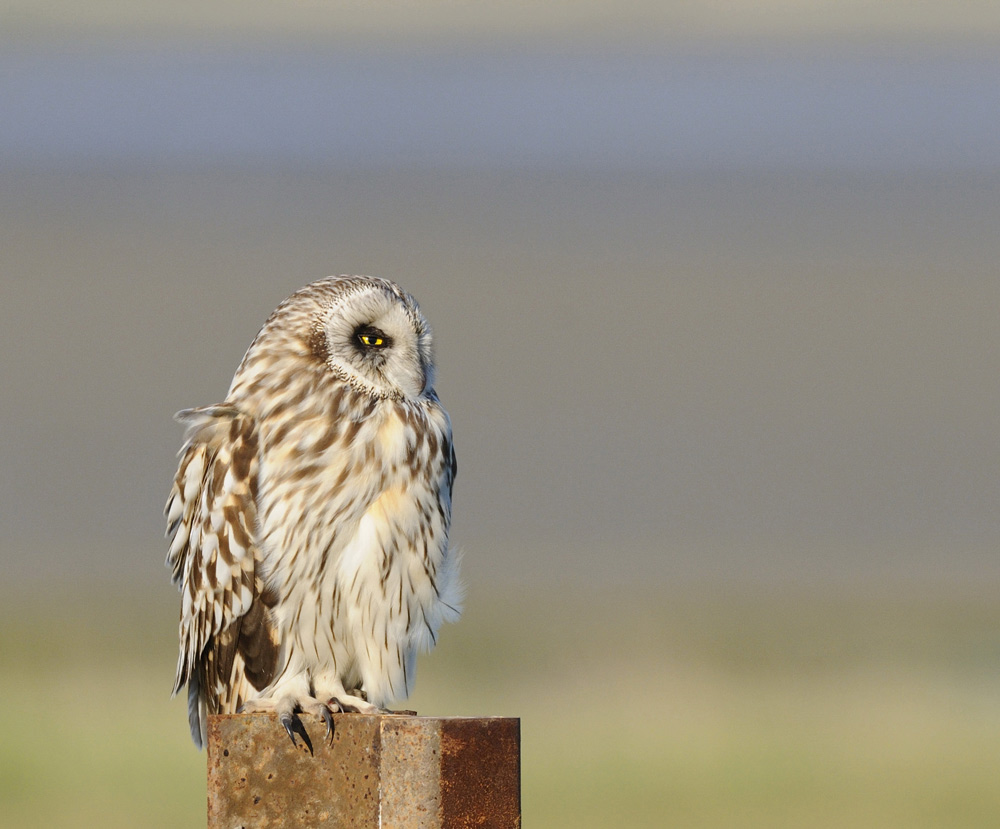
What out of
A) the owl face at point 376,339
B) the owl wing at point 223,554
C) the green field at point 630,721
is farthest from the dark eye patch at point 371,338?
the green field at point 630,721

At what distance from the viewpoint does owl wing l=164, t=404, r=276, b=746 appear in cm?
395

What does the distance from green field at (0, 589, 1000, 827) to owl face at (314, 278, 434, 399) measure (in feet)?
28.1

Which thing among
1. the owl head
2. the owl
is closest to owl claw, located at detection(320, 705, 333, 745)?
the owl

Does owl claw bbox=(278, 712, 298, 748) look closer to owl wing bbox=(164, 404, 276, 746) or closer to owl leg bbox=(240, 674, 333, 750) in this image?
owl leg bbox=(240, 674, 333, 750)

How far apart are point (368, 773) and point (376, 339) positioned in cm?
124

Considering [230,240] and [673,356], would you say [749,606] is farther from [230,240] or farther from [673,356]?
[230,240]

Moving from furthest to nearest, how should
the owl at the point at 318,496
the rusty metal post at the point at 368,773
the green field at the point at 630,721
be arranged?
the green field at the point at 630,721, the owl at the point at 318,496, the rusty metal post at the point at 368,773

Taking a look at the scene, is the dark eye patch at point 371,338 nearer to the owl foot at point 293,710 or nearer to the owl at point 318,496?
the owl at point 318,496

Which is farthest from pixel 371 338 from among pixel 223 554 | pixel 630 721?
pixel 630 721

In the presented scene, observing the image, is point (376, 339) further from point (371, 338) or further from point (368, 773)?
point (368, 773)

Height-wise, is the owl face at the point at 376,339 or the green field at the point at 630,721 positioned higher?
the green field at the point at 630,721

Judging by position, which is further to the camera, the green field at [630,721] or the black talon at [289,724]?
the green field at [630,721]

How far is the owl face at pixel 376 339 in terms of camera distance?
155 inches

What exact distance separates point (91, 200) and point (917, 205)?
23894mm
